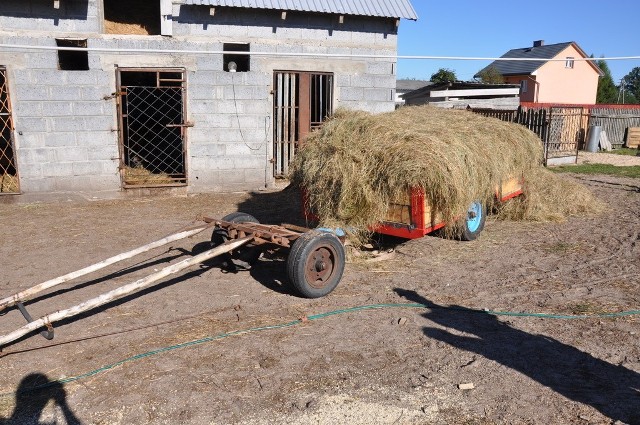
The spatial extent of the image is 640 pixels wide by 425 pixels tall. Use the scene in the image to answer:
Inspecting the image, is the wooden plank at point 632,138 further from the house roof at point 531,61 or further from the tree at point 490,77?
the house roof at point 531,61

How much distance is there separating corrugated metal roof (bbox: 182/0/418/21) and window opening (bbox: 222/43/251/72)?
2.64ft

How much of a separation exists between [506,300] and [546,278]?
3.10 feet

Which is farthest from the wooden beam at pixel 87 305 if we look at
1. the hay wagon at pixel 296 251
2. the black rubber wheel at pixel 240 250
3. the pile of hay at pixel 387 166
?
the pile of hay at pixel 387 166

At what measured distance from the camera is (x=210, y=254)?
15.9ft

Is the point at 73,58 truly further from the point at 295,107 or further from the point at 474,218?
the point at 474,218

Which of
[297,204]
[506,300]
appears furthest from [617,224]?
[297,204]

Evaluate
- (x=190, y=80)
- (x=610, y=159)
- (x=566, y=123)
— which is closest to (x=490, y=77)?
(x=566, y=123)

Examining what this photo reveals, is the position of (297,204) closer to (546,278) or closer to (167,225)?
(167,225)

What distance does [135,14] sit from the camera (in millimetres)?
11906

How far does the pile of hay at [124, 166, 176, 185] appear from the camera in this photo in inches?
434

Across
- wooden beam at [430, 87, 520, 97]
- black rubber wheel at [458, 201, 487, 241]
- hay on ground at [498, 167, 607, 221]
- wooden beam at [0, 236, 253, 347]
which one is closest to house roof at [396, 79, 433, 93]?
wooden beam at [430, 87, 520, 97]

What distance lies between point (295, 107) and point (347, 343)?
26.2 feet

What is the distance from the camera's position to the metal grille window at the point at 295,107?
11.4 m

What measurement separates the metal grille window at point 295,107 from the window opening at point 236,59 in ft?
2.28
